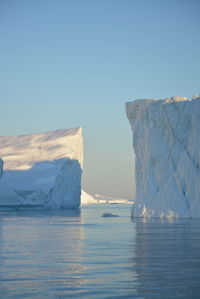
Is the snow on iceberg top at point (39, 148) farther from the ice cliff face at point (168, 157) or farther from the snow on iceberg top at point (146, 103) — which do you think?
the ice cliff face at point (168, 157)

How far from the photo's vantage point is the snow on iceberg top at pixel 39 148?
3329 inches

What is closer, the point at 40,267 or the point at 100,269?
the point at 100,269

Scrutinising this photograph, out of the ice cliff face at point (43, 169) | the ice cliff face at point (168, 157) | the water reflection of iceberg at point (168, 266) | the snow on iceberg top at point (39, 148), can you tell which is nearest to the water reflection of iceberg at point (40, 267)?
the water reflection of iceberg at point (168, 266)

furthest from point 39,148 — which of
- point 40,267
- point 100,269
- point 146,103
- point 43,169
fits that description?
point 100,269

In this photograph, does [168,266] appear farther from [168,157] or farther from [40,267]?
[168,157]

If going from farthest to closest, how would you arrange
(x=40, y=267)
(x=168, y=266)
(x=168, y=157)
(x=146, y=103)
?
(x=146, y=103), (x=168, y=157), (x=168, y=266), (x=40, y=267)

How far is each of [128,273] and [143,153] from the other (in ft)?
110

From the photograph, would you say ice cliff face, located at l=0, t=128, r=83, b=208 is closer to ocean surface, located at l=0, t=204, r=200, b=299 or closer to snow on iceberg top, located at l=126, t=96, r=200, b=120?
snow on iceberg top, located at l=126, t=96, r=200, b=120

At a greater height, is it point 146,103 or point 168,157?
point 146,103

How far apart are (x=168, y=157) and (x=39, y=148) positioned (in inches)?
1811

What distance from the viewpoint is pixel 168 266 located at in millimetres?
14648

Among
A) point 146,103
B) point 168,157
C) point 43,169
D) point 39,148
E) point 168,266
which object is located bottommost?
point 168,266

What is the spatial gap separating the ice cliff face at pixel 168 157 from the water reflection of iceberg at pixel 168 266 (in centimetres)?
1791

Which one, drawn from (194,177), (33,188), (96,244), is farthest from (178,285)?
(33,188)
